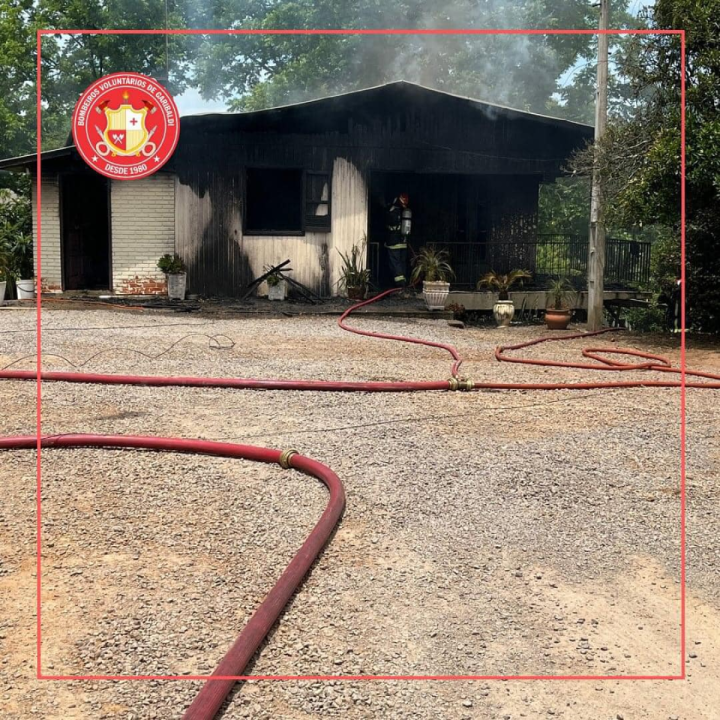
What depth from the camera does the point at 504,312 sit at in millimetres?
15297

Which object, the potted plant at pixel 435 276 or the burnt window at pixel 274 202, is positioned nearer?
the potted plant at pixel 435 276

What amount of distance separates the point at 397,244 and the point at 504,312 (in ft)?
10.2

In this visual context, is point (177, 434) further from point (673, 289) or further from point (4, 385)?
point (673, 289)

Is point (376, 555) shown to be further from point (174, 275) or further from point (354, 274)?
point (174, 275)

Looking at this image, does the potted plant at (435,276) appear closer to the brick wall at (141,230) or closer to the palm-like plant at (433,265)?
the palm-like plant at (433,265)

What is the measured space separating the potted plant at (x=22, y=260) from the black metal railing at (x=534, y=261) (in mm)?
7171

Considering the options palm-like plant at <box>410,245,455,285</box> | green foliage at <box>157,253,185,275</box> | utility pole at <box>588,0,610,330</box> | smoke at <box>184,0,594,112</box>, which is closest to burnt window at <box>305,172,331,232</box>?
palm-like plant at <box>410,245,455,285</box>

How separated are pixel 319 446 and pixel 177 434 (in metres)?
1.08

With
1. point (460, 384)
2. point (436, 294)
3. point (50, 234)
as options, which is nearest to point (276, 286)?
point (436, 294)

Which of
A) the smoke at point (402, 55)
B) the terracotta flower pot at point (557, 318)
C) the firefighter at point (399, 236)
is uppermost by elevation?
the smoke at point (402, 55)

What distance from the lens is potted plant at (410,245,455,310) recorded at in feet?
50.4

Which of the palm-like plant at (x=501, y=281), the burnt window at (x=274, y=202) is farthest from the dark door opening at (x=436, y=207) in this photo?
the palm-like plant at (x=501, y=281)

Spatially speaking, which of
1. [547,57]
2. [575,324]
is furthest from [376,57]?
[575,324]

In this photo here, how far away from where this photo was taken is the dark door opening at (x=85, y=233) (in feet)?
57.8
